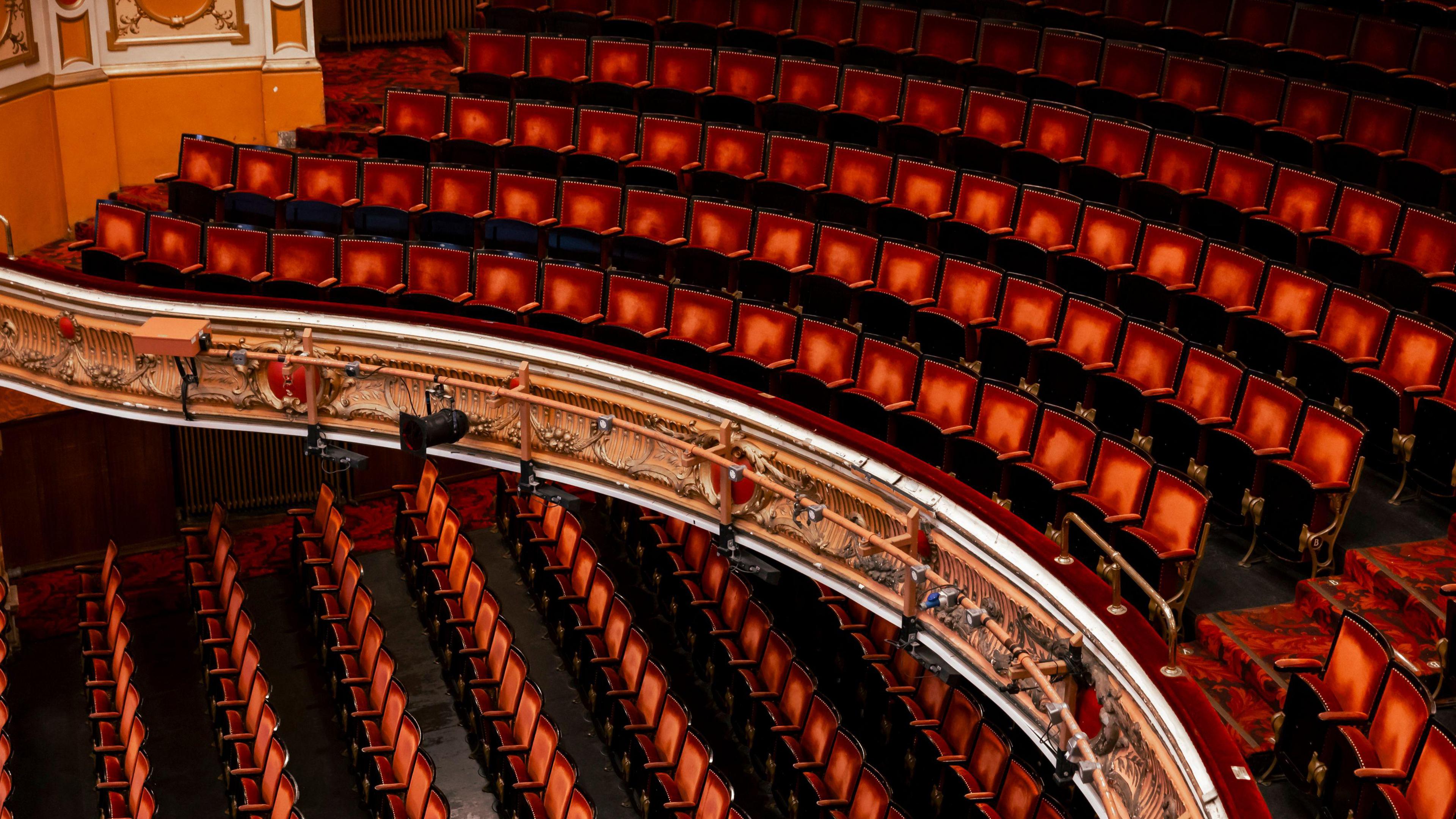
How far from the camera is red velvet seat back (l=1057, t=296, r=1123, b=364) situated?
1.75 metres

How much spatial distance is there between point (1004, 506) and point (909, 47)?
37.5 inches

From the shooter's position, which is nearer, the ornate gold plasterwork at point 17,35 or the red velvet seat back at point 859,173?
the red velvet seat back at point 859,173

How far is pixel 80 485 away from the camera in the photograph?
237 cm

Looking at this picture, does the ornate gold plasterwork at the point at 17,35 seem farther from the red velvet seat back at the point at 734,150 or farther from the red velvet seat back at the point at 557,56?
the red velvet seat back at the point at 734,150

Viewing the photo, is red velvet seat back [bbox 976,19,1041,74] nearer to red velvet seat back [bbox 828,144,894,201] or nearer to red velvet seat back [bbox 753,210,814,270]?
red velvet seat back [bbox 828,144,894,201]

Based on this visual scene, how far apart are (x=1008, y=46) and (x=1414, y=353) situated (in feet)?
2.84

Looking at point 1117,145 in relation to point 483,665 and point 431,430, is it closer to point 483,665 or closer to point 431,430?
point 431,430

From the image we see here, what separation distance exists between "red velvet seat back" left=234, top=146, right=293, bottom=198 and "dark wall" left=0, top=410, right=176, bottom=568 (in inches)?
17.5

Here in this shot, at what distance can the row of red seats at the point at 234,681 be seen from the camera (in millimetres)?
1864

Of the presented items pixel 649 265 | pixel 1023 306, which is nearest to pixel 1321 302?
pixel 1023 306

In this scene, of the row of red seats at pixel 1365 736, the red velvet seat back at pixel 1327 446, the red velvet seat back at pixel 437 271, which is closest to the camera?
the row of red seats at pixel 1365 736

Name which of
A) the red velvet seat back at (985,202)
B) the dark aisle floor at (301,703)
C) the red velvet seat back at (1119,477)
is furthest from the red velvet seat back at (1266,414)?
the dark aisle floor at (301,703)

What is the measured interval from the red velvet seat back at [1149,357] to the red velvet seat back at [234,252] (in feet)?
3.68

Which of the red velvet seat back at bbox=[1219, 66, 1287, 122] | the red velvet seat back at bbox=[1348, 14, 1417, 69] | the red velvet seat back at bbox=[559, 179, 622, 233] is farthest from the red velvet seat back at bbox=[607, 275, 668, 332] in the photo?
the red velvet seat back at bbox=[1348, 14, 1417, 69]
